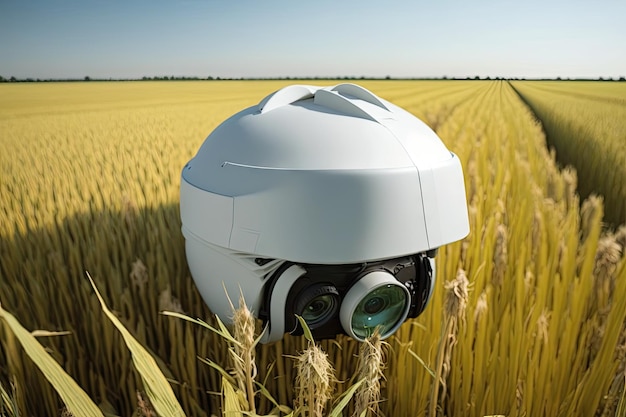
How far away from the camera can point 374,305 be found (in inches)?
38.1

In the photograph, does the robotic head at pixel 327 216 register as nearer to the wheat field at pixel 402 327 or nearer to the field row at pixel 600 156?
the wheat field at pixel 402 327

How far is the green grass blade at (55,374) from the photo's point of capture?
1.61 feet

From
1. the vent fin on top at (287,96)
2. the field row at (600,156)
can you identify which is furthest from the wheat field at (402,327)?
the field row at (600,156)

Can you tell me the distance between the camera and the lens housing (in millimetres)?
885

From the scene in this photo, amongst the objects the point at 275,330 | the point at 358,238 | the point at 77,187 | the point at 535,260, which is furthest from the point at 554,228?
the point at 77,187

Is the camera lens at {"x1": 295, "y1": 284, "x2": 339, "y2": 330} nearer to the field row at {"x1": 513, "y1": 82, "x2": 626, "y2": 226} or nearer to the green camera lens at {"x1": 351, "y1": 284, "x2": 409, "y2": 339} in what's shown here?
the green camera lens at {"x1": 351, "y1": 284, "x2": 409, "y2": 339}

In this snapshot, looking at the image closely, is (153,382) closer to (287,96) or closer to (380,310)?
(380,310)

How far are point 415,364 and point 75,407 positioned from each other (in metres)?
0.69

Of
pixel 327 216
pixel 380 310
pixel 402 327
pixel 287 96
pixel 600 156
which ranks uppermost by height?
pixel 287 96

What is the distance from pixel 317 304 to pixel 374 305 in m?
0.13

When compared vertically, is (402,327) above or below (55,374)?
below

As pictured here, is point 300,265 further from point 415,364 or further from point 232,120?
point 232,120

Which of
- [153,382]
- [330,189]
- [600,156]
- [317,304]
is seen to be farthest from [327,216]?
[600,156]

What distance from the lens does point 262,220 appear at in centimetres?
88
